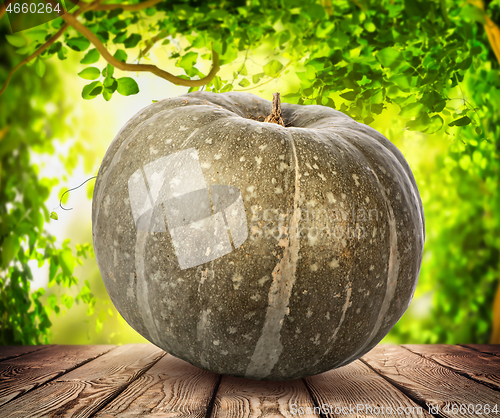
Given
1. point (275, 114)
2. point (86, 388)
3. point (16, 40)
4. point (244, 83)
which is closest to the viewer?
point (86, 388)

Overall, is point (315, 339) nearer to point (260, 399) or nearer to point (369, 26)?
point (260, 399)

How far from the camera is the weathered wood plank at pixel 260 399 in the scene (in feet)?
3.27

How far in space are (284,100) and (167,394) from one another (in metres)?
1.22

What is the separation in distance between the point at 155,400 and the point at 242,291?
0.35 meters

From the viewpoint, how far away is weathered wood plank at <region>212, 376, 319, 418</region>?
1.00 meters

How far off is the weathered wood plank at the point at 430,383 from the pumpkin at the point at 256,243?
18 centimetres

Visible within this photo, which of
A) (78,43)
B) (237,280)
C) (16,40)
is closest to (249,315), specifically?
(237,280)

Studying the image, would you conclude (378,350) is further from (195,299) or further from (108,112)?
(108,112)

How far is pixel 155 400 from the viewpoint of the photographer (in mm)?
1070

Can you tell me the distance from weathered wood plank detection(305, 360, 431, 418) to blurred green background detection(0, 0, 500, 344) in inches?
38.0

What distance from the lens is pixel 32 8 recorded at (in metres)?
1.77

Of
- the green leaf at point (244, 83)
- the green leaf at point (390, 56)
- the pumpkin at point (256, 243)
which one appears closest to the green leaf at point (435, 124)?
the green leaf at point (390, 56)

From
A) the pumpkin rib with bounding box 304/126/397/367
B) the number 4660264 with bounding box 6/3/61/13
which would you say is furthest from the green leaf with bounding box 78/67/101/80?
the pumpkin rib with bounding box 304/126/397/367

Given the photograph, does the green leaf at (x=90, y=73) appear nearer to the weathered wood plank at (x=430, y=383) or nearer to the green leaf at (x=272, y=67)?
the green leaf at (x=272, y=67)
